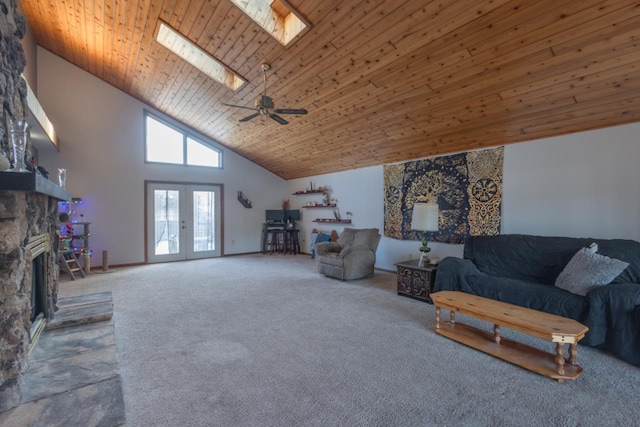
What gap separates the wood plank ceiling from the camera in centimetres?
268

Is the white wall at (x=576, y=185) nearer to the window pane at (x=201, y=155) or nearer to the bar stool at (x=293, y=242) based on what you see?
the bar stool at (x=293, y=242)

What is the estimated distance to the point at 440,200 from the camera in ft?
16.8

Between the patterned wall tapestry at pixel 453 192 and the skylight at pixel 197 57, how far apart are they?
3.30 meters

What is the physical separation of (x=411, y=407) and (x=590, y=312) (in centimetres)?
195

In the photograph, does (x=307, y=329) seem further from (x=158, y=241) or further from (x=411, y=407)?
(x=158, y=241)

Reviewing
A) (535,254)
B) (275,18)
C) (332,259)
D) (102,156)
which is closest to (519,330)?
(535,254)

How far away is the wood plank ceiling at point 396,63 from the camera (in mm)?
2680

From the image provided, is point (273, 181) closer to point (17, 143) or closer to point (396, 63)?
point (396, 63)

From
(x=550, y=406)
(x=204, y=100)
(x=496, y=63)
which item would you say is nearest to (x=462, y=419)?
(x=550, y=406)

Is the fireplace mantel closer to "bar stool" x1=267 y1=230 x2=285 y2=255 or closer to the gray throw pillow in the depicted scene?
the gray throw pillow

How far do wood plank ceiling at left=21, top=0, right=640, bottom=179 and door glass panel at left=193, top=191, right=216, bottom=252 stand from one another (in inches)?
99.4

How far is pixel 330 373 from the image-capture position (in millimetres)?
2326

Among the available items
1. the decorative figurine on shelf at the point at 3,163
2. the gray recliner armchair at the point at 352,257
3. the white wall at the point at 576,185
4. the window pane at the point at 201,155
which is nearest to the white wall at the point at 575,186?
the white wall at the point at 576,185

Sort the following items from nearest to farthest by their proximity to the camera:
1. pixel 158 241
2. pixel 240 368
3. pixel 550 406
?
pixel 550 406 → pixel 240 368 → pixel 158 241
